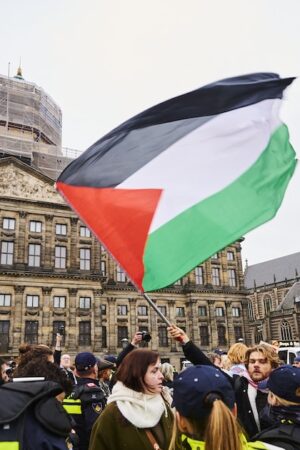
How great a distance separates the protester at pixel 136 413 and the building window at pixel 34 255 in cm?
3705

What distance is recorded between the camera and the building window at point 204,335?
47.1 metres

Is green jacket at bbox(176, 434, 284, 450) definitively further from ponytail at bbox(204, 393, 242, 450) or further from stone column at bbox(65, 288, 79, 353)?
stone column at bbox(65, 288, 79, 353)

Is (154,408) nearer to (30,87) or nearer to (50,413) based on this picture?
(50,413)

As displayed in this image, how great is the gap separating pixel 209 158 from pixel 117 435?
153 inches

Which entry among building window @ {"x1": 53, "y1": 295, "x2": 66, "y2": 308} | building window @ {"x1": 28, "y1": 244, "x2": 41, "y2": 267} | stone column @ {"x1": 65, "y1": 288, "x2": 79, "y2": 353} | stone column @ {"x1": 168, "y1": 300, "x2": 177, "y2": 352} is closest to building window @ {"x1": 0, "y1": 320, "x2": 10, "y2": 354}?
building window @ {"x1": 53, "y1": 295, "x2": 66, "y2": 308}

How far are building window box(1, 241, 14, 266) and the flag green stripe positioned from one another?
116 ft

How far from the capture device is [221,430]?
7.50 feet

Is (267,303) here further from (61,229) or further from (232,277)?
(61,229)

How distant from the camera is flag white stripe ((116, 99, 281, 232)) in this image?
5.72m

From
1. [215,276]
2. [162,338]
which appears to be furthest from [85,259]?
[215,276]

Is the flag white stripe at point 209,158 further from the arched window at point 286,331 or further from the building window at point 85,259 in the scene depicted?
the arched window at point 286,331

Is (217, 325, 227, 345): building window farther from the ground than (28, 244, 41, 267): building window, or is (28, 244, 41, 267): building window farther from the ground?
(28, 244, 41, 267): building window

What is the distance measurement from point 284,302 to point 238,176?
70.8 meters

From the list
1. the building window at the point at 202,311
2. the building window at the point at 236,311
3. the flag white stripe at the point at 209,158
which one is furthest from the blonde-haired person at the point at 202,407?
the building window at the point at 236,311
